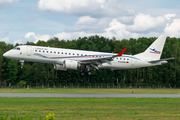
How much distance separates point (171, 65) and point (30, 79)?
52.5 metres

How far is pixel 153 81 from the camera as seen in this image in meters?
88.4

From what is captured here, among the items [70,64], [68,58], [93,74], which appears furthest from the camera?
[93,74]

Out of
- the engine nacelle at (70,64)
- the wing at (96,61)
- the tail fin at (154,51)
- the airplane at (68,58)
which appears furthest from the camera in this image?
the tail fin at (154,51)

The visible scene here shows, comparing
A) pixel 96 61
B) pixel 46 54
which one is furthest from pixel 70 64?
pixel 96 61

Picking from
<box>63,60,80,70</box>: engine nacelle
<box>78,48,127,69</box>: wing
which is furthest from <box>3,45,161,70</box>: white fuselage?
<box>63,60,80,70</box>: engine nacelle

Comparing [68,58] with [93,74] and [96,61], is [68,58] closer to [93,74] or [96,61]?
[96,61]

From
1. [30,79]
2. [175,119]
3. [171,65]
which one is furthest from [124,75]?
[175,119]

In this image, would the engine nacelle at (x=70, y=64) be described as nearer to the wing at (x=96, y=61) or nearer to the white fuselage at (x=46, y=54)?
the white fuselage at (x=46, y=54)

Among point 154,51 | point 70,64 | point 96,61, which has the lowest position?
point 70,64

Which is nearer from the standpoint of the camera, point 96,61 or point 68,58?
point 68,58

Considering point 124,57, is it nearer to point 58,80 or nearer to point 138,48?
point 58,80

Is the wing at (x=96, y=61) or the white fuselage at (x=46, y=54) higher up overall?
the white fuselage at (x=46, y=54)

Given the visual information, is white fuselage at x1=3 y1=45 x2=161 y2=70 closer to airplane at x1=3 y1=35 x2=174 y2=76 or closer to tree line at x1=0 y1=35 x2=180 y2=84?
airplane at x1=3 y1=35 x2=174 y2=76

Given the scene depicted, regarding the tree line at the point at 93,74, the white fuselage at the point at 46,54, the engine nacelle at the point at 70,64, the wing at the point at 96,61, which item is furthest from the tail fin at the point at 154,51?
the tree line at the point at 93,74
